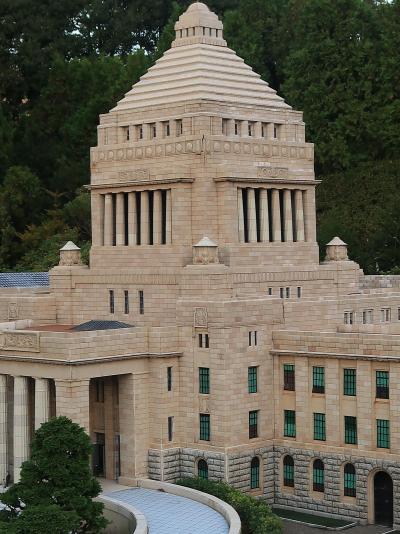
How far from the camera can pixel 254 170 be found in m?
64.1

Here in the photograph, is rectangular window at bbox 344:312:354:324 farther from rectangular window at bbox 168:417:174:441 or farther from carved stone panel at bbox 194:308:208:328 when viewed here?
rectangular window at bbox 168:417:174:441

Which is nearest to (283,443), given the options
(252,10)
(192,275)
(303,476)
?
(303,476)

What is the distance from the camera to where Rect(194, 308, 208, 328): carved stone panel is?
193 feet

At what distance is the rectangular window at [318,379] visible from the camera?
192ft

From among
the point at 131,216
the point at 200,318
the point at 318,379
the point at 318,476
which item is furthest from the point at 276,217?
the point at 318,476

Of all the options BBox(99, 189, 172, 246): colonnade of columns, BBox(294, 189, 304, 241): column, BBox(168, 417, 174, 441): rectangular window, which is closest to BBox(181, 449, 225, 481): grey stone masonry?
BBox(168, 417, 174, 441): rectangular window

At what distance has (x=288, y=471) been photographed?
59.9 m

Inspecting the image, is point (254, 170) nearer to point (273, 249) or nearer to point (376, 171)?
point (273, 249)

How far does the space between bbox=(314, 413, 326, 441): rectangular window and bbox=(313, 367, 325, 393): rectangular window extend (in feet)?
3.50

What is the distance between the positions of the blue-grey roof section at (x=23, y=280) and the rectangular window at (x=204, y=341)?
55.5ft

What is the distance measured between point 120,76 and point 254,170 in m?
45.8

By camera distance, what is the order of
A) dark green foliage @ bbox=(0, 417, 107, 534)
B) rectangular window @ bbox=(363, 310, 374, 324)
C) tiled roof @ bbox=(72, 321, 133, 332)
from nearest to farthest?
1. dark green foliage @ bbox=(0, 417, 107, 534)
2. tiled roof @ bbox=(72, 321, 133, 332)
3. rectangular window @ bbox=(363, 310, 374, 324)

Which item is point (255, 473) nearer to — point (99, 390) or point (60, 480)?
point (99, 390)

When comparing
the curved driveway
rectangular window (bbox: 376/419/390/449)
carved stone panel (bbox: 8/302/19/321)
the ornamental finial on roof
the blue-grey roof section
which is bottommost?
the curved driveway
